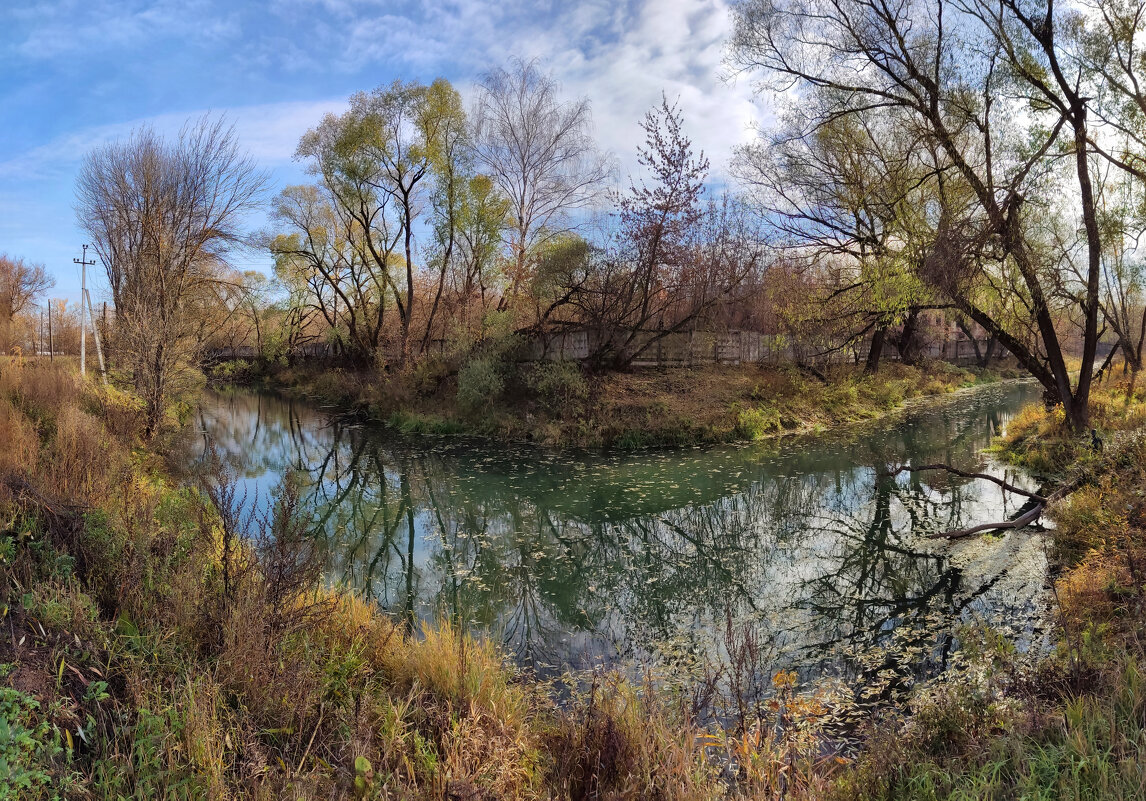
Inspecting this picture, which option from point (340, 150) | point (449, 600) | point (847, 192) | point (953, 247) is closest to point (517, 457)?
point (449, 600)

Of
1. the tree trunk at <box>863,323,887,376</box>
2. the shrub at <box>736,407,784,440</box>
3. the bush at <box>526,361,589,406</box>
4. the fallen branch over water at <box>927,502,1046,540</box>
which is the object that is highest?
the tree trunk at <box>863,323,887,376</box>

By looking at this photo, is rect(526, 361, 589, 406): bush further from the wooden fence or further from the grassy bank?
the grassy bank

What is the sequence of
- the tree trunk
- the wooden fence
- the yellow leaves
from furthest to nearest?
the tree trunk → the wooden fence → the yellow leaves

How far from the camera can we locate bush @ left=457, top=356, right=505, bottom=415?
61.9 feet

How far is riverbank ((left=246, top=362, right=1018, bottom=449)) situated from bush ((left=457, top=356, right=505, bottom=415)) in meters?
0.05

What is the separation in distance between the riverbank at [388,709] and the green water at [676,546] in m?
0.92

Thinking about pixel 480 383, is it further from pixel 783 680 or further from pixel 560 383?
pixel 783 680

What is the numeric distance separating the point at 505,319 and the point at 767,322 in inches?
425

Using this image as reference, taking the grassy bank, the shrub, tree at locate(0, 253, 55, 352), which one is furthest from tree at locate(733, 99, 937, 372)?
tree at locate(0, 253, 55, 352)

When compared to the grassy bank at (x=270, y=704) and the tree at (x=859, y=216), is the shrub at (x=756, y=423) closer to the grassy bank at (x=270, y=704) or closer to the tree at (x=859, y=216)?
the tree at (x=859, y=216)

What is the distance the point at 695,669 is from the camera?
524cm

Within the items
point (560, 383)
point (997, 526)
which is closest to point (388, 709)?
point (997, 526)

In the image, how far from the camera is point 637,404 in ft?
56.8

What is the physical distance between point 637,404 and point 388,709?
1403 cm
